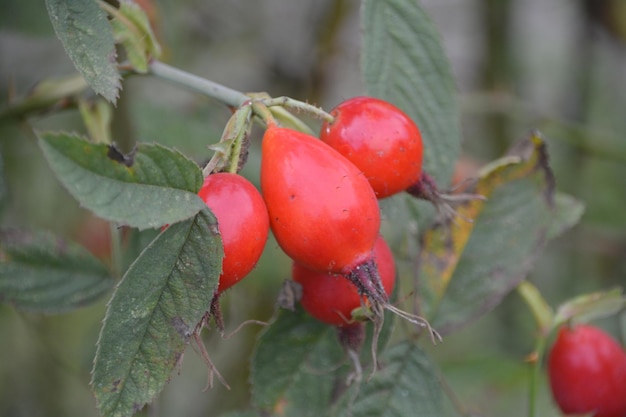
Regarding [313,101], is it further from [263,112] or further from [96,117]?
[263,112]

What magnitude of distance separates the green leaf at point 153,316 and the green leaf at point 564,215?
0.80 m

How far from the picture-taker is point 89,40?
981mm

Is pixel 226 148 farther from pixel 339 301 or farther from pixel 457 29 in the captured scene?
pixel 457 29

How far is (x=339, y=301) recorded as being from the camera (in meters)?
1.03

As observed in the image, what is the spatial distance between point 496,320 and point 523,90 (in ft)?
3.19

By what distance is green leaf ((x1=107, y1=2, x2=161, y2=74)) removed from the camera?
1.15 m

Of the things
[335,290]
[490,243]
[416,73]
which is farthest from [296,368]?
[416,73]

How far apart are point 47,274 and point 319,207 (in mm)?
660

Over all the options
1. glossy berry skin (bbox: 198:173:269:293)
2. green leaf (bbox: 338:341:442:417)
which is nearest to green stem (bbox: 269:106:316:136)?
glossy berry skin (bbox: 198:173:269:293)

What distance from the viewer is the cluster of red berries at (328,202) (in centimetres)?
88

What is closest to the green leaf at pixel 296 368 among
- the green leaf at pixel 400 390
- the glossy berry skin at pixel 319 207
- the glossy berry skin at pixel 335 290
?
the green leaf at pixel 400 390

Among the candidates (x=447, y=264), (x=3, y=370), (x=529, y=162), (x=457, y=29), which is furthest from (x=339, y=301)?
(x=457, y=29)

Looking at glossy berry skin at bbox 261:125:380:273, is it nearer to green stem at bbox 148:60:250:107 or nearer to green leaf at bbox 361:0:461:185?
green stem at bbox 148:60:250:107

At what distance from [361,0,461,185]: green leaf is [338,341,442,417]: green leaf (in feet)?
0.98
